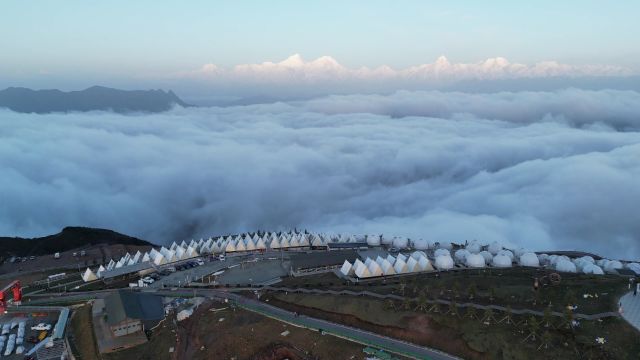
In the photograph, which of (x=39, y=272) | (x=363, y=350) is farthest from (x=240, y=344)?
(x=39, y=272)

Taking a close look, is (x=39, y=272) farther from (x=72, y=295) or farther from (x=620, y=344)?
(x=620, y=344)

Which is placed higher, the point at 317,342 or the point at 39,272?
the point at 317,342

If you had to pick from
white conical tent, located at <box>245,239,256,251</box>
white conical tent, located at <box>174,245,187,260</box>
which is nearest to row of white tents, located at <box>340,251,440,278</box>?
white conical tent, located at <box>245,239,256,251</box>

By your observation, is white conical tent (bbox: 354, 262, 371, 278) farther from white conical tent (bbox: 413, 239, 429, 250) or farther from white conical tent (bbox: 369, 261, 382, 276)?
white conical tent (bbox: 413, 239, 429, 250)

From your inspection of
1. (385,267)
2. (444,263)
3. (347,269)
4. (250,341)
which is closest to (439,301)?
(385,267)

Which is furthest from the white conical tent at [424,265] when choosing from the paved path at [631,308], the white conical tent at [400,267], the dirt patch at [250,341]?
the paved path at [631,308]

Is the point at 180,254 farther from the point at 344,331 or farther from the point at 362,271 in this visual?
the point at 344,331

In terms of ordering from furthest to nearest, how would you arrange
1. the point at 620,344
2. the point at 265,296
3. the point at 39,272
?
the point at 39,272 → the point at 265,296 → the point at 620,344
